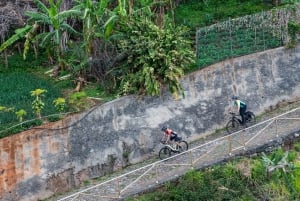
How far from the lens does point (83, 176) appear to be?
2123cm

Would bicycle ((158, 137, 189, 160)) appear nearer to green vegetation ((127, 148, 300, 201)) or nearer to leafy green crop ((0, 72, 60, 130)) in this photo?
green vegetation ((127, 148, 300, 201))

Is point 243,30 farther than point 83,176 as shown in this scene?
Yes

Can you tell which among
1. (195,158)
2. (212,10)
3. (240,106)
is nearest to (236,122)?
(240,106)

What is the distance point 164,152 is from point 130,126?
4.87 feet

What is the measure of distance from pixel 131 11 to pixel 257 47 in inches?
201

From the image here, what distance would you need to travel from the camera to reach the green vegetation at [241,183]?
19672 millimetres

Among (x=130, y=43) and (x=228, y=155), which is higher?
(x=130, y=43)

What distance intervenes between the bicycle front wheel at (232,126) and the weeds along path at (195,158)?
24cm

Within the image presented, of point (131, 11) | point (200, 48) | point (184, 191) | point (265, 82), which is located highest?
point (131, 11)

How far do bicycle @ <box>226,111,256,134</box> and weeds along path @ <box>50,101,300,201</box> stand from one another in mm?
283

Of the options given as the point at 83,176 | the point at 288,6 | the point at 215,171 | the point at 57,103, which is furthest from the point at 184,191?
the point at 288,6

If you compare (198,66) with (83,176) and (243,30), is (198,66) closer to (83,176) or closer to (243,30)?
(243,30)

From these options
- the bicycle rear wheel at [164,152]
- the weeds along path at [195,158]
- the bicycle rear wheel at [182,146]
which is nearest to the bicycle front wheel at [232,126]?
the weeds along path at [195,158]

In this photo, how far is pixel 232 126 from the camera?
23.3 metres
